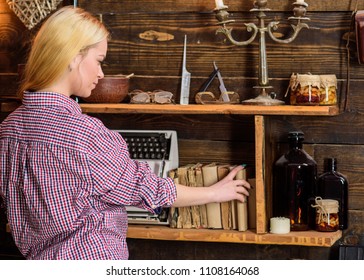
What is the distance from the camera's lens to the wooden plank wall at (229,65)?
2.90 m

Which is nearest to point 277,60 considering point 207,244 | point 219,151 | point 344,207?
point 219,151

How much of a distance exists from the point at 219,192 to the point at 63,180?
737mm

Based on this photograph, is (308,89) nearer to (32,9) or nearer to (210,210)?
(210,210)

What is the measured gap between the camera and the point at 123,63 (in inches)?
123

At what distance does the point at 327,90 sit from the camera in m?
2.77

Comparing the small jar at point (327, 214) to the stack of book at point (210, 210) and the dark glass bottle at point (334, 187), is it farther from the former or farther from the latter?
the stack of book at point (210, 210)

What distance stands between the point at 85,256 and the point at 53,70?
55 centimetres

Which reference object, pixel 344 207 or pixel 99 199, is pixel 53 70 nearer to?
pixel 99 199

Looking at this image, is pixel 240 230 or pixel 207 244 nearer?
pixel 240 230

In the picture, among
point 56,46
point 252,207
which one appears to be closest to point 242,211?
point 252,207

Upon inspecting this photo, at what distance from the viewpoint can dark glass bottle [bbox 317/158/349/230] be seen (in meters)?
2.84

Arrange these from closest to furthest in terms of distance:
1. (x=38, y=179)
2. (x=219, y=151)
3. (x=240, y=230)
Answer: (x=38, y=179)
(x=240, y=230)
(x=219, y=151)

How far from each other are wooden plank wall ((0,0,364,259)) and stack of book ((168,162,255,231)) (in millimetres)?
208
